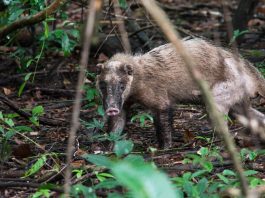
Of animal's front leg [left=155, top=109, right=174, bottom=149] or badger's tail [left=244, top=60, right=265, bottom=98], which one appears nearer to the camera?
animal's front leg [left=155, top=109, right=174, bottom=149]

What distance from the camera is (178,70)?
7.38 meters

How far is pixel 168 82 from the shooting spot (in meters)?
7.28

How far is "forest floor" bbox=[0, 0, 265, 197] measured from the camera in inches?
215

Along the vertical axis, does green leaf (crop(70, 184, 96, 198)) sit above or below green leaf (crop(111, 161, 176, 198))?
above

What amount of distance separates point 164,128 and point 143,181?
4.69 meters

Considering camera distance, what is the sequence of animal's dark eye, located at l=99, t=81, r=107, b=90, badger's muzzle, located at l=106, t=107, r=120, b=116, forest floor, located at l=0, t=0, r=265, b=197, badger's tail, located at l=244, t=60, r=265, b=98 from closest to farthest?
forest floor, located at l=0, t=0, r=265, b=197, badger's muzzle, located at l=106, t=107, r=120, b=116, animal's dark eye, located at l=99, t=81, r=107, b=90, badger's tail, located at l=244, t=60, r=265, b=98

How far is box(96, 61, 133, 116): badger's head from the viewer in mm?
6551

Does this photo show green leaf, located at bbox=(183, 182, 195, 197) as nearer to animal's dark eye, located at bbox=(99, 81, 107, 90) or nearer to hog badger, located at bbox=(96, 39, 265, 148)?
hog badger, located at bbox=(96, 39, 265, 148)

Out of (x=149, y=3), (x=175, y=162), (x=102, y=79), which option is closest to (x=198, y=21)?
(x=102, y=79)

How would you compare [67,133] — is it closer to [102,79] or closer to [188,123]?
[102,79]

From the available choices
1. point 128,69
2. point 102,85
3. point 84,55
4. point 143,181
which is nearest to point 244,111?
point 128,69

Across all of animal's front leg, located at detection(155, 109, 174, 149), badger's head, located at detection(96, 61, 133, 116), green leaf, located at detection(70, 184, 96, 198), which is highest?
badger's head, located at detection(96, 61, 133, 116)

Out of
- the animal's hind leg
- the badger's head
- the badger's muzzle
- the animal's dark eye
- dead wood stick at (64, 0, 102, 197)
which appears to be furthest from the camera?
the animal's hind leg

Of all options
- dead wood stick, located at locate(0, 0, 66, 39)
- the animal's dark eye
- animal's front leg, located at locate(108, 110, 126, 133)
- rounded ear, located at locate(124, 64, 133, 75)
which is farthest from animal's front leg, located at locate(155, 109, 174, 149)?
dead wood stick, located at locate(0, 0, 66, 39)
